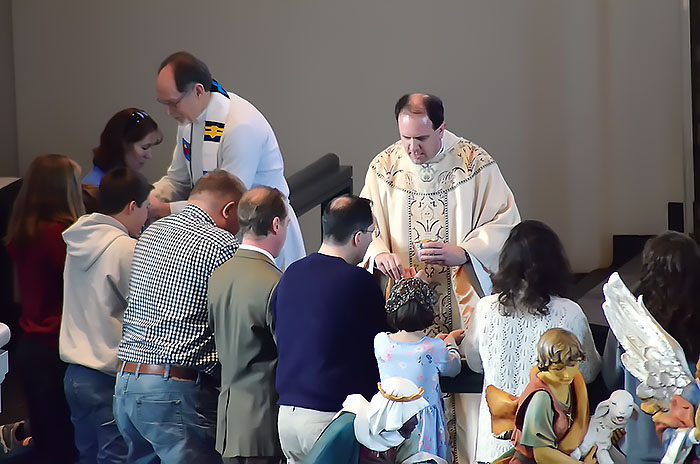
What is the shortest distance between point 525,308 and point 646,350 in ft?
1.86

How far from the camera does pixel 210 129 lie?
5207mm

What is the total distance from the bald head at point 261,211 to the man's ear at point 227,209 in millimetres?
304

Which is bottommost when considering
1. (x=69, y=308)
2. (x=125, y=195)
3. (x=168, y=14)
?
(x=69, y=308)

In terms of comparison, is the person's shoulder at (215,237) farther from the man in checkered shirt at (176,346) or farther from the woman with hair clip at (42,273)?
the woman with hair clip at (42,273)

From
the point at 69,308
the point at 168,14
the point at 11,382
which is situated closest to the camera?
the point at 69,308

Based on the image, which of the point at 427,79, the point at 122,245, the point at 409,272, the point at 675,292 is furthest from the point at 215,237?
the point at 427,79

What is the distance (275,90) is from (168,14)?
0.99 metres

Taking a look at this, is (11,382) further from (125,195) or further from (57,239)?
(125,195)

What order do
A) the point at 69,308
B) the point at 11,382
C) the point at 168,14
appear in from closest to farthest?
the point at 69,308
the point at 11,382
the point at 168,14

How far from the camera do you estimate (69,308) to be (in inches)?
180

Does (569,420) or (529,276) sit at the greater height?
(529,276)

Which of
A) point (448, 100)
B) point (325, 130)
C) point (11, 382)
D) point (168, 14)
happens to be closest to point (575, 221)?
point (448, 100)

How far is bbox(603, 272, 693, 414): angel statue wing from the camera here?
9.89ft

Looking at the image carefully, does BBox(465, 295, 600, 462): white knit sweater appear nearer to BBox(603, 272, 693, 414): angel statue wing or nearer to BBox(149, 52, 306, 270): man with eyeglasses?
BBox(603, 272, 693, 414): angel statue wing
